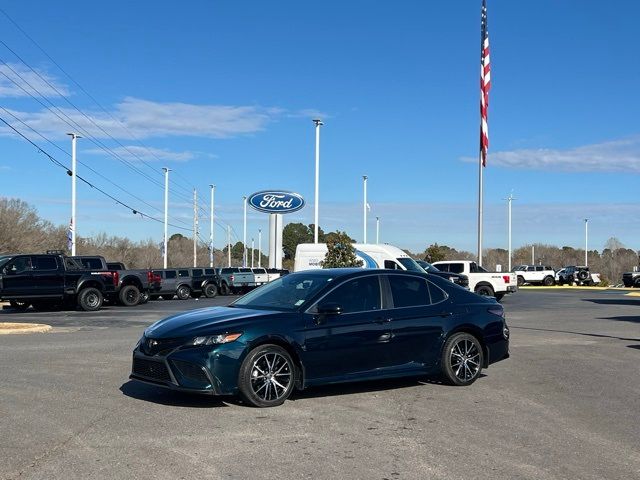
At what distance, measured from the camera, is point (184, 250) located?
350ft

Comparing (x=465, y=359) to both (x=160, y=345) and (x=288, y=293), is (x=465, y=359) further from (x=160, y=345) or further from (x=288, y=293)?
(x=160, y=345)

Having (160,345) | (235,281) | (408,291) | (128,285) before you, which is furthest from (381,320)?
(235,281)

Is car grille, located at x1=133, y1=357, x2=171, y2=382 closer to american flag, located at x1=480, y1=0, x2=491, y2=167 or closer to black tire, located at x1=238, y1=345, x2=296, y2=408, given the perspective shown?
black tire, located at x1=238, y1=345, x2=296, y2=408

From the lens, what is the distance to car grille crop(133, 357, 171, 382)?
27.1ft

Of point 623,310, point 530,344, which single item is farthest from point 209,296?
point 530,344

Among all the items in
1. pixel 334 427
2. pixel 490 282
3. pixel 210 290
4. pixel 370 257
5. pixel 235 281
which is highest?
pixel 370 257

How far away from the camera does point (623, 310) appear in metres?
26.7

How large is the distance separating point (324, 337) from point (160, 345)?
6.18 feet

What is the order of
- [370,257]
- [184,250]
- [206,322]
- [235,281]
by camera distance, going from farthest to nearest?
[184,250] → [235,281] → [370,257] → [206,322]

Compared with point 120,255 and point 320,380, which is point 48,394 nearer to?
point 320,380

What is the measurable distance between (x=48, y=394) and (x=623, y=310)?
22.7 metres

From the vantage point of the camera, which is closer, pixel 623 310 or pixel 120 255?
pixel 623 310

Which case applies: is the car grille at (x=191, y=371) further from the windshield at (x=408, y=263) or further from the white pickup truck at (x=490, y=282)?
the white pickup truck at (x=490, y=282)

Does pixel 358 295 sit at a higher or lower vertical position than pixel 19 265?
lower
